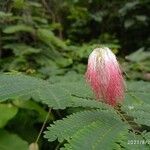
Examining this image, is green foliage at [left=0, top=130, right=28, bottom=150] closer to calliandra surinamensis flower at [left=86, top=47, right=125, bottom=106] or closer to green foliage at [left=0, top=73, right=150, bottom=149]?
green foliage at [left=0, top=73, right=150, bottom=149]

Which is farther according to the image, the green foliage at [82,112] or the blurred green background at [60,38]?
the blurred green background at [60,38]

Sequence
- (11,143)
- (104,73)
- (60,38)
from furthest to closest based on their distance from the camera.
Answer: (60,38), (11,143), (104,73)

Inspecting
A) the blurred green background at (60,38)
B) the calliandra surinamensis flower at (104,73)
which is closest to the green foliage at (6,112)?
the blurred green background at (60,38)

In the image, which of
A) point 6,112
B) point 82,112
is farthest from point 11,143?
point 82,112

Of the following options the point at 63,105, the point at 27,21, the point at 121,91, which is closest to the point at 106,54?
the point at 121,91

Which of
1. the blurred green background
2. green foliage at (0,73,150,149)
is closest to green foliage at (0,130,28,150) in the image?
the blurred green background

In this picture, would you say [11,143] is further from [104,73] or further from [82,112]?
[104,73]

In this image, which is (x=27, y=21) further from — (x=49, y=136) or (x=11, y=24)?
(x=49, y=136)

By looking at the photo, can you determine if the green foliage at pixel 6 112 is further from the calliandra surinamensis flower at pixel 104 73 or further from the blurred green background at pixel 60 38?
the calliandra surinamensis flower at pixel 104 73
